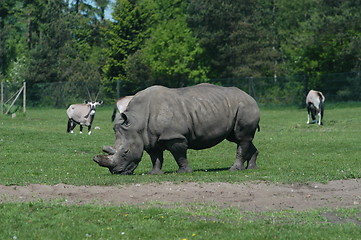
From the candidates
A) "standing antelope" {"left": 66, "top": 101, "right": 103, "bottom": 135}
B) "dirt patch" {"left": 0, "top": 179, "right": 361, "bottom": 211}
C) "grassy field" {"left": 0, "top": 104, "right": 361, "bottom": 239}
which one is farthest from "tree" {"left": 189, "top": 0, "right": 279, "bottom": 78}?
"dirt patch" {"left": 0, "top": 179, "right": 361, "bottom": 211}

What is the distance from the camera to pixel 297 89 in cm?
5738

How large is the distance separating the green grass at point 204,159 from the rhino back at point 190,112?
2.92ft

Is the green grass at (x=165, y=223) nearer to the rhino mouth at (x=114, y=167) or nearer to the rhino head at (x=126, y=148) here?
the rhino mouth at (x=114, y=167)

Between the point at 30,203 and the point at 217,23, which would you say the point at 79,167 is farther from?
the point at 217,23

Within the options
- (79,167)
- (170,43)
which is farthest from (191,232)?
(170,43)

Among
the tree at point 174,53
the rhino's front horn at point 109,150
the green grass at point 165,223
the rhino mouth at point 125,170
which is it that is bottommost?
the rhino mouth at point 125,170

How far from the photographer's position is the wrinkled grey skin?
16.8 metres

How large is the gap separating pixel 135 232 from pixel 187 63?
2583 inches

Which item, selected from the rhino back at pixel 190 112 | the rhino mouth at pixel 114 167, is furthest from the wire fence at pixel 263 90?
the rhino mouth at pixel 114 167

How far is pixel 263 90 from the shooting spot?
58469 millimetres

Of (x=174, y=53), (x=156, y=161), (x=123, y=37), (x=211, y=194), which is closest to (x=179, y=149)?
(x=156, y=161)

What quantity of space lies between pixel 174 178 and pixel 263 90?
43498 millimetres

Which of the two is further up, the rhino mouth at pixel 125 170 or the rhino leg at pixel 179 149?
the rhino leg at pixel 179 149

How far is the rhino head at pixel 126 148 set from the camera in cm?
1666
